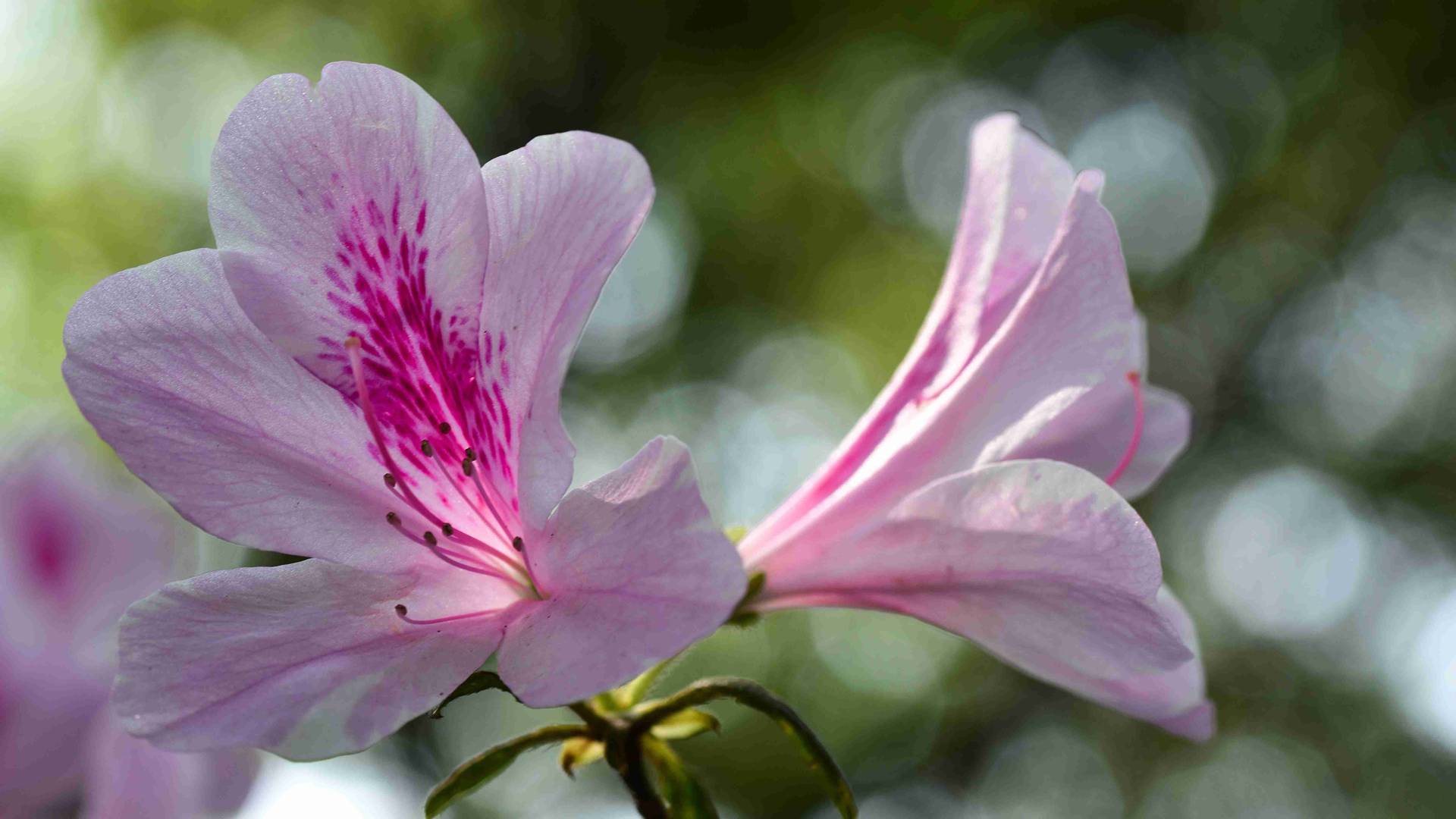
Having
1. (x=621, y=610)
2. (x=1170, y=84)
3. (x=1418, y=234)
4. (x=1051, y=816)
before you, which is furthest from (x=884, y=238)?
(x=621, y=610)

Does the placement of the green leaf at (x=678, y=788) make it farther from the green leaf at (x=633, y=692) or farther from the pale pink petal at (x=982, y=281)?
the pale pink petal at (x=982, y=281)

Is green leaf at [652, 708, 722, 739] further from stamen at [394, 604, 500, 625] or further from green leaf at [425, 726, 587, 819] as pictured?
stamen at [394, 604, 500, 625]

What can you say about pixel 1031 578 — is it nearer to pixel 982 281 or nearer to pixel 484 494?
pixel 982 281

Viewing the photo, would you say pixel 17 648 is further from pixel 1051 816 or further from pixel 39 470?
pixel 1051 816

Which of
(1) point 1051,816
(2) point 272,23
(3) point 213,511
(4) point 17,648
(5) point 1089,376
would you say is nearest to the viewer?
(3) point 213,511

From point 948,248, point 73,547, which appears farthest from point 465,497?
point 948,248

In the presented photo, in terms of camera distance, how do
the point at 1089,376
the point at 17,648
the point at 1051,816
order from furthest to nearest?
the point at 1051,816 < the point at 17,648 < the point at 1089,376

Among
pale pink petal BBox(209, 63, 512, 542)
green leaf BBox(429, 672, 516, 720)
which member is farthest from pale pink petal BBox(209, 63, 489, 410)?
green leaf BBox(429, 672, 516, 720)
